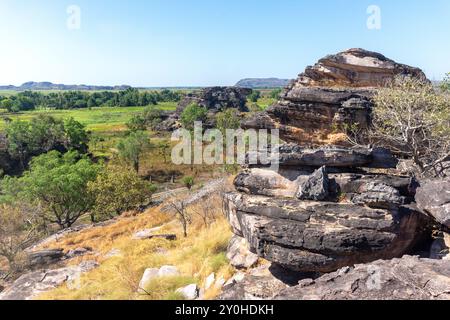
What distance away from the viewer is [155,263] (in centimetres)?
1788

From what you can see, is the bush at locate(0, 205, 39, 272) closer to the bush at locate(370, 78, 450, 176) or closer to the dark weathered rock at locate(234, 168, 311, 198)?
the dark weathered rock at locate(234, 168, 311, 198)

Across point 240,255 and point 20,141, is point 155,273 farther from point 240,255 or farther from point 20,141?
point 20,141

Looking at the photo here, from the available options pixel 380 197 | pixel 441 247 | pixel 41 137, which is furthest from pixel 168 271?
pixel 41 137

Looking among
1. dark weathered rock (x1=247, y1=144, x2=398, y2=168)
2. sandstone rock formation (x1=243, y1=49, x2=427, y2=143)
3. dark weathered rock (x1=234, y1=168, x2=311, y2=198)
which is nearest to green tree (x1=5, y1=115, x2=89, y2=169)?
sandstone rock formation (x1=243, y1=49, x2=427, y2=143)

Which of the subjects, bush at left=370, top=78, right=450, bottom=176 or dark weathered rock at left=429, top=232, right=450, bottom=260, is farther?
bush at left=370, top=78, right=450, bottom=176

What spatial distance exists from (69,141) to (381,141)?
72.8 meters

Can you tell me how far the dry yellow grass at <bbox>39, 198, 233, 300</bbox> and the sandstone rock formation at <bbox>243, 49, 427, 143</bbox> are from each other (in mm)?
9430

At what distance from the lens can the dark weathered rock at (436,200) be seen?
32.8ft

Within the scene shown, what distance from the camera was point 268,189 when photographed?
43.6 ft

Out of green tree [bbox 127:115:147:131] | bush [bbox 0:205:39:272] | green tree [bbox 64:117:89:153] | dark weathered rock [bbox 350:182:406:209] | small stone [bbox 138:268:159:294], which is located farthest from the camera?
green tree [bbox 127:115:147:131]

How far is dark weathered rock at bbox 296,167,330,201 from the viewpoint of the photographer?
1180cm

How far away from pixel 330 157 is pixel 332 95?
Result: 13.0m
